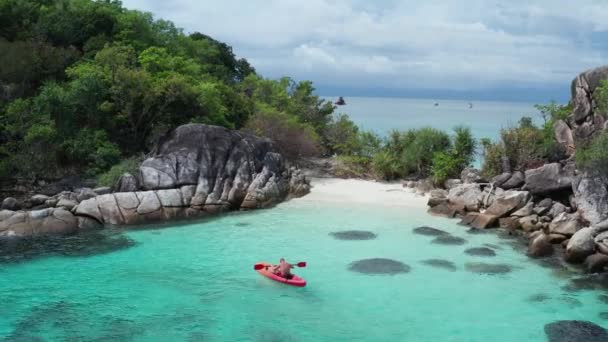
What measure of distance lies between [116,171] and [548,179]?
1733 centimetres

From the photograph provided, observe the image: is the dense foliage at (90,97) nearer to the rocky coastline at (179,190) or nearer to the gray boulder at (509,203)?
the rocky coastline at (179,190)

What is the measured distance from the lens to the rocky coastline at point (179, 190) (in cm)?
1933

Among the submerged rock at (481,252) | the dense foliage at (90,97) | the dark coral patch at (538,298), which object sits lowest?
the dark coral patch at (538,298)

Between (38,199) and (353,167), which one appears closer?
(38,199)

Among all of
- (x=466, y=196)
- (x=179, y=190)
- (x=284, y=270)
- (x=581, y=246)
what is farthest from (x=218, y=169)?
(x=581, y=246)

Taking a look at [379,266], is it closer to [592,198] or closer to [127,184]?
[592,198]

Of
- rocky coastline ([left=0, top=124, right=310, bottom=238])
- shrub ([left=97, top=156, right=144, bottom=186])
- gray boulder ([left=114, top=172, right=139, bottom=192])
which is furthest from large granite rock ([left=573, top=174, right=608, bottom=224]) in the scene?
shrub ([left=97, top=156, right=144, bottom=186])

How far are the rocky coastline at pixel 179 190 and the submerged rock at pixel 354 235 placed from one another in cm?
501

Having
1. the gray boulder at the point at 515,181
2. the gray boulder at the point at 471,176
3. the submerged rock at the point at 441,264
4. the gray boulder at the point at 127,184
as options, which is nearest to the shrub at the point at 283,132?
the gray boulder at the point at 127,184

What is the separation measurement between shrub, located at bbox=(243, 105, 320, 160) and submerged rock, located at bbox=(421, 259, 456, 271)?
1433cm

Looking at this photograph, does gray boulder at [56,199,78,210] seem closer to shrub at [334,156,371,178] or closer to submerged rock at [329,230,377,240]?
submerged rock at [329,230,377,240]

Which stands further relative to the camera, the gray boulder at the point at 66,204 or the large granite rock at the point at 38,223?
the gray boulder at the point at 66,204

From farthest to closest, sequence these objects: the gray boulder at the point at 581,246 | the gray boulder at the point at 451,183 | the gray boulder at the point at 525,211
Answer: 1. the gray boulder at the point at 451,183
2. the gray boulder at the point at 525,211
3. the gray boulder at the point at 581,246

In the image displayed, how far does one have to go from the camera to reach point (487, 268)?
15859 mm
